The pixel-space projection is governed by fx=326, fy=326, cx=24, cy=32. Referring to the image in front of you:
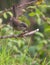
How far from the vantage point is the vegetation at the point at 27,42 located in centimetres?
266

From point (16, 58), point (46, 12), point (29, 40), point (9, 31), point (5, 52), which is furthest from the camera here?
point (46, 12)

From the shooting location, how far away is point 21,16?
3498 millimetres

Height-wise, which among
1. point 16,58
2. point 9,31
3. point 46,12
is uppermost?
point 46,12

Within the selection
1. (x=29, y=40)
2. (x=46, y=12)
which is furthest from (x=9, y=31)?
(x=46, y=12)

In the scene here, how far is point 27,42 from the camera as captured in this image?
131 inches

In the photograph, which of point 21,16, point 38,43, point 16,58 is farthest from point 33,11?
point 16,58

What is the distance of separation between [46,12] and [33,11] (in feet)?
1.67

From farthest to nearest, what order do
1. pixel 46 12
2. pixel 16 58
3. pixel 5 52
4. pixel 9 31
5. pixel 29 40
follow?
1. pixel 46 12
2. pixel 29 40
3. pixel 9 31
4. pixel 16 58
5. pixel 5 52

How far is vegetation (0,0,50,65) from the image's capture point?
2.66 m

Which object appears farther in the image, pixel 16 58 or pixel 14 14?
pixel 14 14

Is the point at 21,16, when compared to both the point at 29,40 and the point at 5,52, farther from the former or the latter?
the point at 5,52

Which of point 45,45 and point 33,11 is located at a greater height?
point 33,11

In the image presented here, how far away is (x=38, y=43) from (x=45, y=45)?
9 cm

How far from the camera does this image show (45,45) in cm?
346
